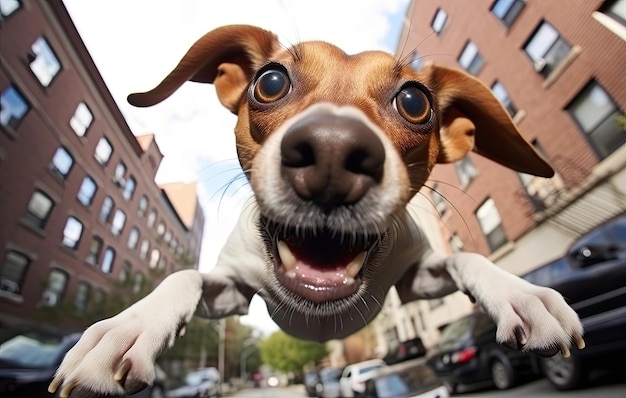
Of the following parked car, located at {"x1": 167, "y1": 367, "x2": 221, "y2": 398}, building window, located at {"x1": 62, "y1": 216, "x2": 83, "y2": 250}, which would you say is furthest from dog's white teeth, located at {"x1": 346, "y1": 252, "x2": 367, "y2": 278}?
parked car, located at {"x1": 167, "y1": 367, "x2": 221, "y2": 398}

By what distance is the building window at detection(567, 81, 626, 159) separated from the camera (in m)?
1.32

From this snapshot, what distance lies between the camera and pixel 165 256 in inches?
64.3

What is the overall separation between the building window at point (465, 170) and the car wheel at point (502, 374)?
3.02ft

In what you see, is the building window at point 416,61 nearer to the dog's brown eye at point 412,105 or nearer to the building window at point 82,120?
the dog's brown eye at point 412,105

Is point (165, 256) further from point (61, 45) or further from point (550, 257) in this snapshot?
point (550, 257)

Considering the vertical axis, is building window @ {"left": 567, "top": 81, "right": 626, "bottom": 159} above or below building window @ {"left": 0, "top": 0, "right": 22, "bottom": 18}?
below

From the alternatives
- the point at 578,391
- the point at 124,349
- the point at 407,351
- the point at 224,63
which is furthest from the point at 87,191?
the point at 407,351

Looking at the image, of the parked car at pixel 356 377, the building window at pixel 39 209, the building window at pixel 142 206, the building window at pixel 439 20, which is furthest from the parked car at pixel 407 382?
the building window at pixel 39 209

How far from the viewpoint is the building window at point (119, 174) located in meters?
1.34

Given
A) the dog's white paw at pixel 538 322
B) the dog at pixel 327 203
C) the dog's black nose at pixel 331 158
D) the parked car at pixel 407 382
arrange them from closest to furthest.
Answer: the dog's black nose at pixel 331 158
the dog at pixel 327 203
the dog's white paw at pixel 538 322
the parked car at pixel 407 382

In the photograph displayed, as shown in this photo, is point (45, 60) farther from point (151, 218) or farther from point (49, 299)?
point (49, 299)

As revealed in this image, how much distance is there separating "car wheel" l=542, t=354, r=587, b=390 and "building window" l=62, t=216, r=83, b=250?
2048mm

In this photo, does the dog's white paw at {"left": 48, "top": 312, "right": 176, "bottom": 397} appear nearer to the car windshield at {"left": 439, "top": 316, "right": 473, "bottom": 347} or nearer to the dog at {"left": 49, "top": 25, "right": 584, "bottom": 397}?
the dog at {"left": 49, "top": 25, "right": 584, "bottom": 397}

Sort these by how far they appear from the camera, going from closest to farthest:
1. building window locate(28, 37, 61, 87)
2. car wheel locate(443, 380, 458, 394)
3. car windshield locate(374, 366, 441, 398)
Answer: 1. building window locate(28, 37, 61, 87)
2. car wheel locate(443, 380, 458, 394)
3. car windshield locate(374, 366, 441, 398)
